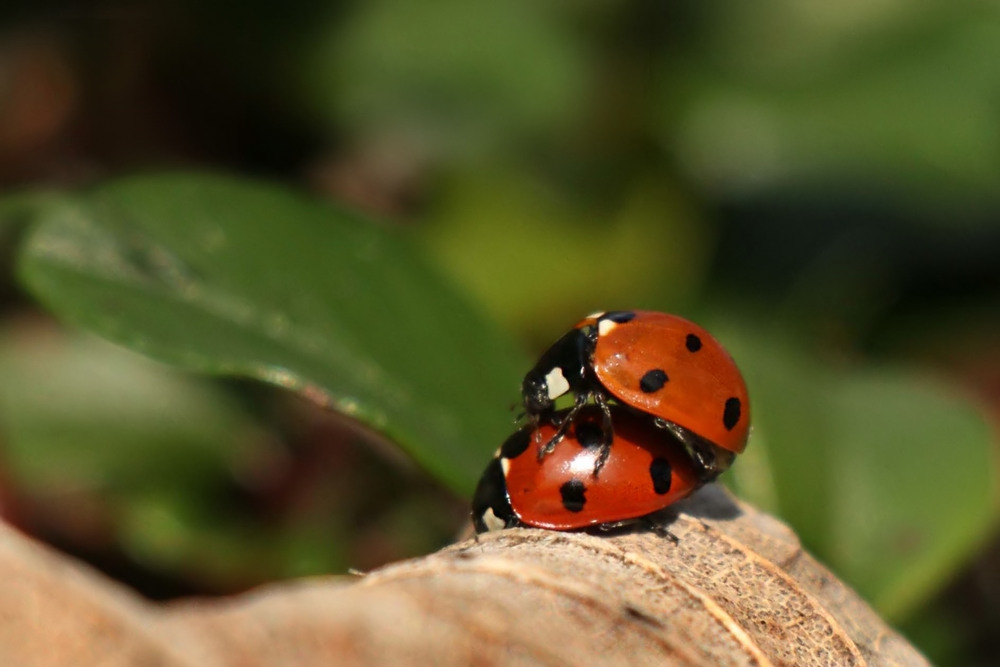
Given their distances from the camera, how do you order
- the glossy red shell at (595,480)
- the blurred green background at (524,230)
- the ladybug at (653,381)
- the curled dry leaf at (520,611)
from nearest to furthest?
the curled dry leaf at (520,611)
the glossy red shell at (595,480)
the ladybug at (653,381)
the blurred green background at (524,230)

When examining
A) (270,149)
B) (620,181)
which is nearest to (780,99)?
(620,181)

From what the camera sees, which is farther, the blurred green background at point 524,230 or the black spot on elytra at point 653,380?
the blurred green background at point 524,230

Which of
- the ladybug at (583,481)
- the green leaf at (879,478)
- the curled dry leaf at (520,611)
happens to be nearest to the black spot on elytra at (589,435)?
the ladybug at (583,481)

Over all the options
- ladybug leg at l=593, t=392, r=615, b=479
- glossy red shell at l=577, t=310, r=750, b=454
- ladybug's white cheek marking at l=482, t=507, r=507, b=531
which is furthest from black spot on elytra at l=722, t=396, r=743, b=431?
ladybug's white cheek marking at l=482, t=507, r=507, b=531

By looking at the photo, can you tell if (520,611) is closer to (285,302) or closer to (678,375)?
(678,375)

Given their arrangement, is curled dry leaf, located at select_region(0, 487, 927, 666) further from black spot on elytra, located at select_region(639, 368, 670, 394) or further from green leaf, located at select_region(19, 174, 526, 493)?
green leaf, located at select_region(19, 174, 526, 493)

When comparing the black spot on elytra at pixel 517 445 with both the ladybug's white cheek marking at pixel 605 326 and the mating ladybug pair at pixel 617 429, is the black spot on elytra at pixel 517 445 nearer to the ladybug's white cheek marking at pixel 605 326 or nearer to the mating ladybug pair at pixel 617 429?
the mating ladybug pair at pixel 617 429

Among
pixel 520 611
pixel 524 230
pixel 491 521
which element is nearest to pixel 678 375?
pixel 491 521

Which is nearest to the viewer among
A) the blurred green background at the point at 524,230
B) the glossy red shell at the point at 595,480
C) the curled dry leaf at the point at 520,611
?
the curled dry leaf at the point at 520,611

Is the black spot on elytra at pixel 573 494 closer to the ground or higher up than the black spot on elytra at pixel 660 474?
closer to the ground
